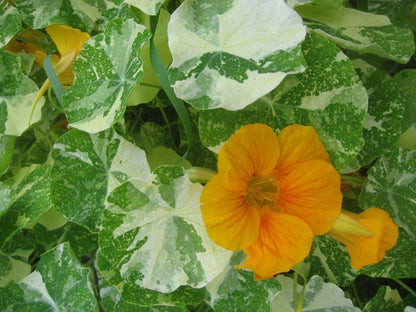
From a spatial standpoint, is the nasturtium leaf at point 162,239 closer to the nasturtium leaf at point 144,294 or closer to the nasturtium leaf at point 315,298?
the nasturtium leaf at point 144,294

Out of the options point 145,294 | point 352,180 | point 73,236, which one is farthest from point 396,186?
point 73,236

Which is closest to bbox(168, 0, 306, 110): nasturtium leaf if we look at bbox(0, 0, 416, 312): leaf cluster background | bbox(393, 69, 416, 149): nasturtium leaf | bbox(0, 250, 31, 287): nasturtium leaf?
bbox(0, 0, 416, 312): leaf cluster background

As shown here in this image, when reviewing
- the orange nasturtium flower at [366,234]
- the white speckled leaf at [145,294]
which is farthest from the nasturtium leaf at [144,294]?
the orange nasturtium flower at [366,234]

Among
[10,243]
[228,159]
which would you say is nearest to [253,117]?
[228,159]

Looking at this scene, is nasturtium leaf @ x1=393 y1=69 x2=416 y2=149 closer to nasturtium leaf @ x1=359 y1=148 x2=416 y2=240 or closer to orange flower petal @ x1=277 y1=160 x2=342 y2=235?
nasturtium leaf @ x1=359 y1=148 x2=416 y2=240

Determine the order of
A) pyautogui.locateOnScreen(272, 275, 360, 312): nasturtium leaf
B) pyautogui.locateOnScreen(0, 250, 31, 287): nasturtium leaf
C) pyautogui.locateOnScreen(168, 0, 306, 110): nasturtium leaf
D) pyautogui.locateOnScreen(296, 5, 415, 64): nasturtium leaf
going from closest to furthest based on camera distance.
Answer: pyautogui.locateOnScreen(168, 0, 306, 110): nasturtium leaf → pyautogui.locateOnScreen(296, 5, 415, 64): nasturtium leaf → pyautogui.locateOnScreen(272, 275, 360, 312): nasturtium leaf → pyautogui.locateOnScreen(0, 250, 31, 287): nasturtium leaf

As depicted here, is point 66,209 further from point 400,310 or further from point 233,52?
point 400,310
